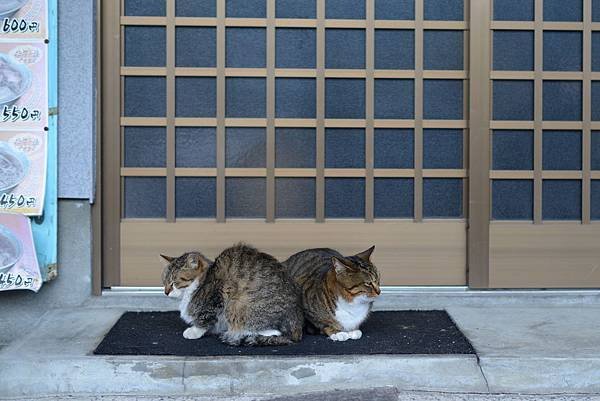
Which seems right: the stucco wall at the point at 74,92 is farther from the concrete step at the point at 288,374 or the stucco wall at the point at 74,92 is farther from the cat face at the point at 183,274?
the concrete step at the point at 288,374

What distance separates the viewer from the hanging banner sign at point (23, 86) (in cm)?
507

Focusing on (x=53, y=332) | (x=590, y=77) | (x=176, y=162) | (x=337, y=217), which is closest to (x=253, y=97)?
(x=176, y=162)

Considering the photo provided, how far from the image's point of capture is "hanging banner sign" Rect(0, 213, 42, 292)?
503cm

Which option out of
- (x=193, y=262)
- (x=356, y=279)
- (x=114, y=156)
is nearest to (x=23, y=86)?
(x=114, y=156)

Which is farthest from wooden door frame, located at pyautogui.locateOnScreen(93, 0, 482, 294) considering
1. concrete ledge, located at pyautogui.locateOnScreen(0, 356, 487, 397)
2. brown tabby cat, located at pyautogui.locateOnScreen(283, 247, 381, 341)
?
concrete ledge, located at pyautogui.locateOnScreen(0, 356, 487, 397)

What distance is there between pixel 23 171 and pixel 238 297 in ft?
6.18

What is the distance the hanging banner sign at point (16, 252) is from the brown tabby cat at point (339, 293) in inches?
72.6

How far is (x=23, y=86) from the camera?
5090mm

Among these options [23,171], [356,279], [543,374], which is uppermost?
[23,171]

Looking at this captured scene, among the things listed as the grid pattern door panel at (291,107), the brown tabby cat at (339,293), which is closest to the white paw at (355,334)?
the brown tabby cat at (339,293)

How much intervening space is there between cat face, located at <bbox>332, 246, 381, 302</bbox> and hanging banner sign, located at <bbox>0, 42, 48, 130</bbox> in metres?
2.35

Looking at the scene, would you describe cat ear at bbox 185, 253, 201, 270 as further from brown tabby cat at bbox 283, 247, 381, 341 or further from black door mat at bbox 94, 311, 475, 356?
brown tabby cat at bbox 283, 247, 381, 341

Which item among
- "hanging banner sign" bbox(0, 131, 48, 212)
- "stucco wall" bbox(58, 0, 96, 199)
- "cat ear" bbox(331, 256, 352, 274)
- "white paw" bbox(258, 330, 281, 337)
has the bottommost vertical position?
"white paw" bbox(258, 330, 281, 337)

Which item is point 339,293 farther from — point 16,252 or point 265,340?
point 16,252
